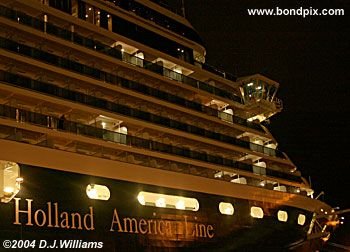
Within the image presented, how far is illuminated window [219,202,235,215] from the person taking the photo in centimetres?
2498

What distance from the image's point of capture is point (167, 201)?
22734mm

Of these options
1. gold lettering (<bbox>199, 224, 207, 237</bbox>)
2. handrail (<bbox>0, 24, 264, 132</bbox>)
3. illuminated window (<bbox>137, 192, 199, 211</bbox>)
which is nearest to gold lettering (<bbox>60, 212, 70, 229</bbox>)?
illuminated window (<bbox>137, 192, 199, 211</bbox>)

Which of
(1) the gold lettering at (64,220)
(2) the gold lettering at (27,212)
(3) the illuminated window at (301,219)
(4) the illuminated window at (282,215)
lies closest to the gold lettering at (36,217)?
(2) the gold lettering at (27,212)

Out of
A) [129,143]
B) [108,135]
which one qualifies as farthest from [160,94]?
[108,135]

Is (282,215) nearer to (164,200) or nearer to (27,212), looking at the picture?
(164,200)

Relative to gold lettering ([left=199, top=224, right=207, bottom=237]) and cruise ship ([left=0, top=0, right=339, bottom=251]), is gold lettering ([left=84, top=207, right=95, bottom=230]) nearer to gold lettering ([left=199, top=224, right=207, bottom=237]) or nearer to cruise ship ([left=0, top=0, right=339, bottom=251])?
cruise ship ([left=0, top=0, right=339, bottom=251])

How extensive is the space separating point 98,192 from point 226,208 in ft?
24.0

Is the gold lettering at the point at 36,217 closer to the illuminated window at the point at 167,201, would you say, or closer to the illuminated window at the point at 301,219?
the illuminated window at the point at 167,201

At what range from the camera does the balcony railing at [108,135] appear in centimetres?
1847

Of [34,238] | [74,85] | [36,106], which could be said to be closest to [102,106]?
[74,85]

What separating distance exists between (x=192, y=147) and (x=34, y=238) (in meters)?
10.7

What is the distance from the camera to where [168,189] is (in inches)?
890

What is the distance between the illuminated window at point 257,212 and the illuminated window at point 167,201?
4.06 meters

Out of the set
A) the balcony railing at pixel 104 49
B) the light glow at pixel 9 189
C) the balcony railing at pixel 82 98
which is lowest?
the light glow at pixel 9 189
